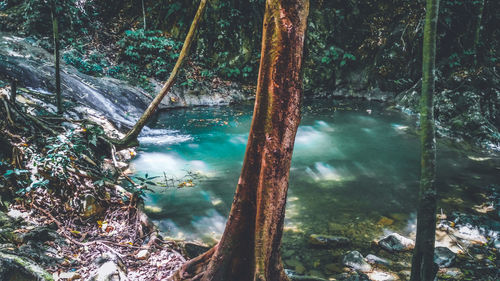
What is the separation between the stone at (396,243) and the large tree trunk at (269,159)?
234 centimetres

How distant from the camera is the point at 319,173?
7.11 m

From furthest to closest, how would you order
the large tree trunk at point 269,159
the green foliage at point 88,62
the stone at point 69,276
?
the green foliage at point 88,62, the stone at point 69,276, the large tree trunk at point 269,159

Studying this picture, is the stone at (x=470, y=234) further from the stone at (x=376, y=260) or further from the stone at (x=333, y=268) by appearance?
the stone at (x=333, y=268)

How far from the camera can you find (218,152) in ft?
27.3

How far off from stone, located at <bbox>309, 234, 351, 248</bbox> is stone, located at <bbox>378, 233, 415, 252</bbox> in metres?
0.48

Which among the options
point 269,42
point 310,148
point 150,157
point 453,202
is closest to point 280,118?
point 269,42

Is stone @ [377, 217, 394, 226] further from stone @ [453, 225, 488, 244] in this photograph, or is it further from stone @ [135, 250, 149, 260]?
stone @ [135, 250, 149, 260]

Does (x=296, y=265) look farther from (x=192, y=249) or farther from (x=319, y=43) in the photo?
(x=319, y=43)

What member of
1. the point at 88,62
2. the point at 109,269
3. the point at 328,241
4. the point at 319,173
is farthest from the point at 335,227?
the point at 88,62

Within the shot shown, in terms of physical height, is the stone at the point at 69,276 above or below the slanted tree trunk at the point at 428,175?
below

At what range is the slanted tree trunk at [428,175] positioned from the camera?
8.70 feet

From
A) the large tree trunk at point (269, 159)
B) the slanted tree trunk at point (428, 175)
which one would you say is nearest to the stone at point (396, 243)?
the slanted tree trunk at point (428, 175)

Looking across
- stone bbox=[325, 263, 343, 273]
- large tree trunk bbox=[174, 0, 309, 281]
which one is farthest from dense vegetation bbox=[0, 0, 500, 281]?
stone bbox=[325, 263, 343, 273]

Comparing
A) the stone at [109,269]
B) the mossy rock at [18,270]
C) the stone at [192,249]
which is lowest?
the stone at [192,249]
